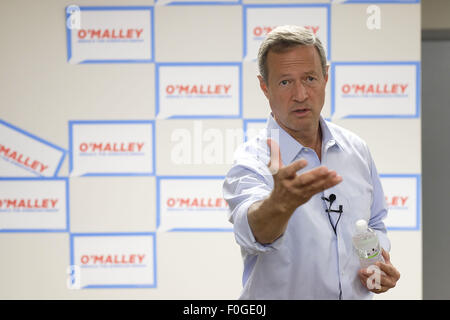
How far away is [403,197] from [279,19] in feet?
4.39

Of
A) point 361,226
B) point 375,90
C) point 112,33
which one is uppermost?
point 112,33

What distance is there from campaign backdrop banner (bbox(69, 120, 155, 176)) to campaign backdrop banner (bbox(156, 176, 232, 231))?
0.55ft

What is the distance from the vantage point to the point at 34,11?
276 centimetres

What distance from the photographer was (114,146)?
2.78 m

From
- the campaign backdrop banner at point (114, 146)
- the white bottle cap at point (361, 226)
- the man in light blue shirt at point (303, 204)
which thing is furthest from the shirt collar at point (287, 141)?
the campaign backdrop banner at point (114, 146)

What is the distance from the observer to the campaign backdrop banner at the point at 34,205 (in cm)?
280

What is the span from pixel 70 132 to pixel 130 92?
0.45 meters

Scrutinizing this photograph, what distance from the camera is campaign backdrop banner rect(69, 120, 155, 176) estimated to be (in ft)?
9.08

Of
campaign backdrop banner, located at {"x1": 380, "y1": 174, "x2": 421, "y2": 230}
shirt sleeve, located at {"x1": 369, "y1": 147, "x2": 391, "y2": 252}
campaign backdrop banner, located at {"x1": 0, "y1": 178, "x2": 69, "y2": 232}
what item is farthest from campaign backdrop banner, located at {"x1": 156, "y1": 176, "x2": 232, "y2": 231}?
shirt sleeve, located at {"x1": 369, "y1": 147, "x2": 391, "y2": 252}

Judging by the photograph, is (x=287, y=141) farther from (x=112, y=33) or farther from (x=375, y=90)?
(x=112, y=33)

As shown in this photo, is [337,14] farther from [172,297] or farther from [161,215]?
[172,297]

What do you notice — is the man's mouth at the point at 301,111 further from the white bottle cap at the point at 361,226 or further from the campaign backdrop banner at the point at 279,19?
the campaign backdrop banner at the point at 279,19

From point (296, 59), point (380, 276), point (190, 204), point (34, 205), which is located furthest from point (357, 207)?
point (34, 205)

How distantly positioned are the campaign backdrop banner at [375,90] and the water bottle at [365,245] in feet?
5.45
